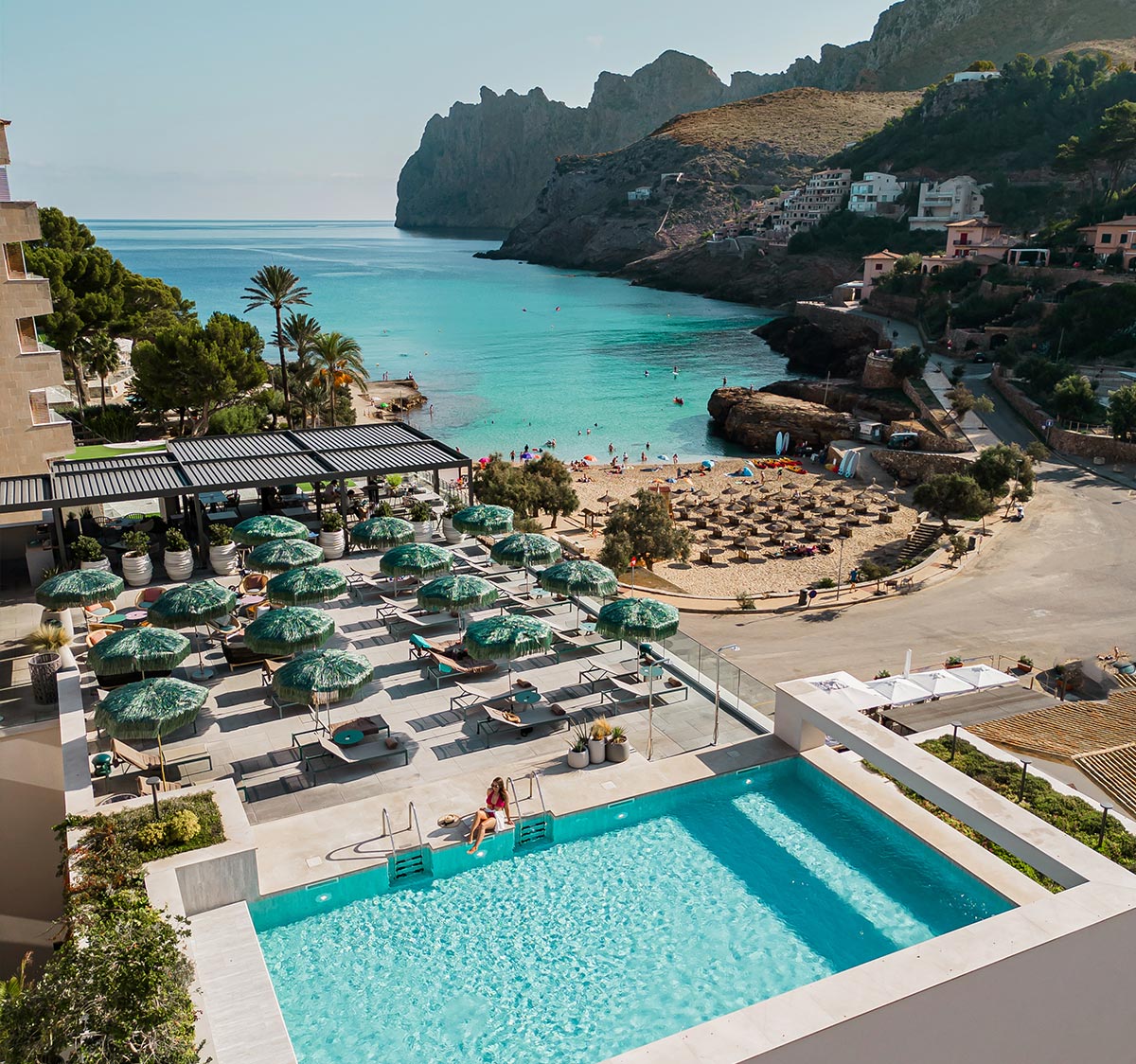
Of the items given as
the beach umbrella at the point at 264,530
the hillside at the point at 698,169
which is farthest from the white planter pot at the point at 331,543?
the hillside at the point at 698,169

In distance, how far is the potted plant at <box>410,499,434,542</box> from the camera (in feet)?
79.5

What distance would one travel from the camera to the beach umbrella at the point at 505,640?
15734mm

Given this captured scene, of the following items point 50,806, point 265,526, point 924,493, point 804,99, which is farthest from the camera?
point 804,99

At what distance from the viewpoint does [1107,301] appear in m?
64.9

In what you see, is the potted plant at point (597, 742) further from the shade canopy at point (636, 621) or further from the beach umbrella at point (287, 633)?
the beach umbrella at point (287, 633)

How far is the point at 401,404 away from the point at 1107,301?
51699 mm

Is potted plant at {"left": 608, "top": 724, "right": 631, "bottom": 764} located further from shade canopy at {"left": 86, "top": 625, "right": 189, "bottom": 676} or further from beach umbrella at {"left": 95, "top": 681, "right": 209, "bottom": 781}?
shade canopy at {"left": 86, "top": 625, "right": 189, "bottom": 676}

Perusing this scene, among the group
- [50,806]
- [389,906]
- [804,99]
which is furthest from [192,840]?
[804,99]

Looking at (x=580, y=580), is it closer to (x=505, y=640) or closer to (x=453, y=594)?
(x=453, y=594)

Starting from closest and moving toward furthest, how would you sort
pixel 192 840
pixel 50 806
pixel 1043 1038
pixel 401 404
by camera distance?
pixel 1043 1038, pixel 192 840, pixel 50 806, pixel 401 404

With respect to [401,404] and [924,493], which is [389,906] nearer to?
[924,493]

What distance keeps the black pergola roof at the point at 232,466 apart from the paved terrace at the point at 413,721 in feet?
14.4

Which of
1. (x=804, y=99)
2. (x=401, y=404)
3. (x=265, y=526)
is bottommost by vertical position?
(x=401, y=404)

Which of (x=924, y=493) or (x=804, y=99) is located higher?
(x=804, y=99)
